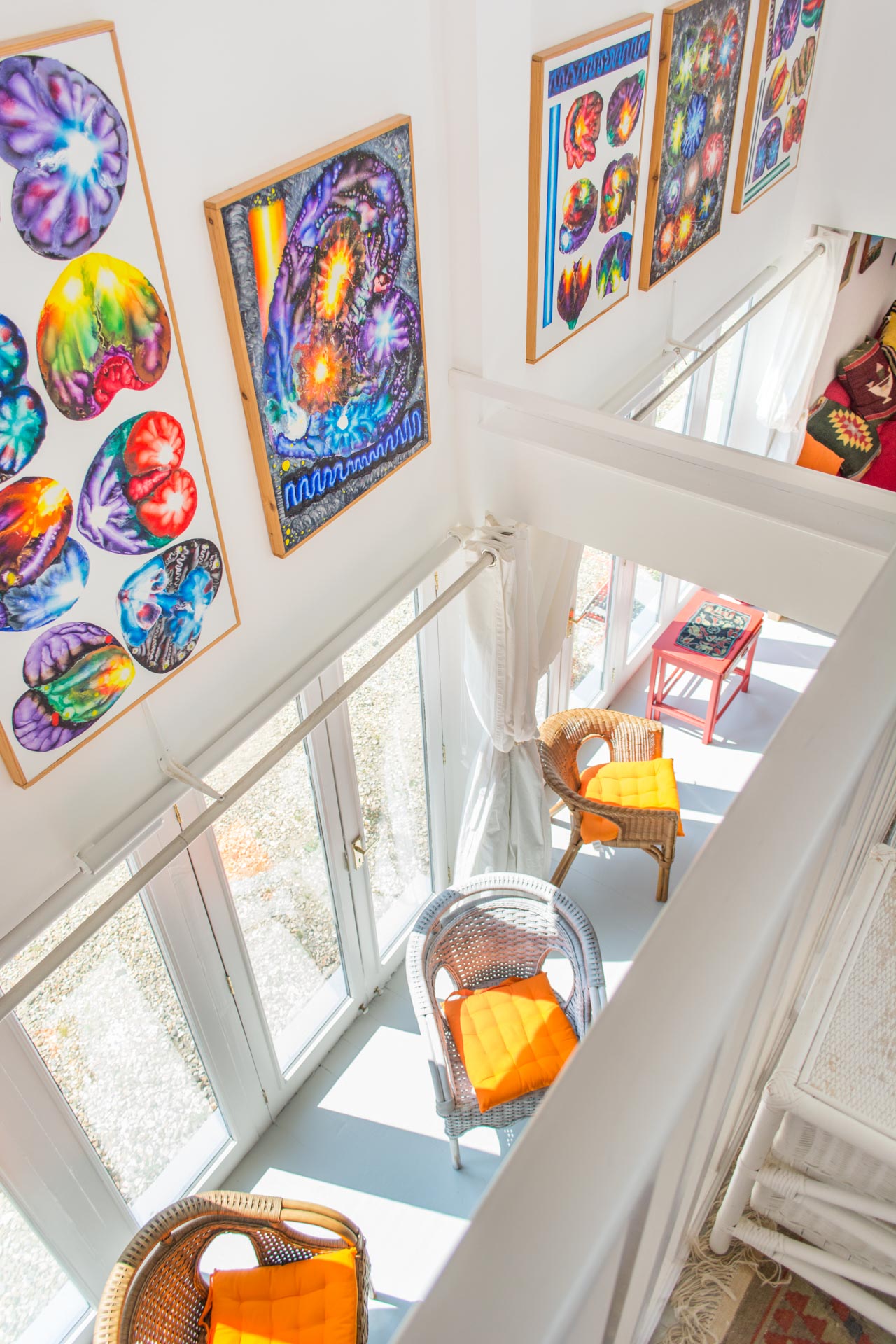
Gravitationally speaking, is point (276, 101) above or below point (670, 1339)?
above

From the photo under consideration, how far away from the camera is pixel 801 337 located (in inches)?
239

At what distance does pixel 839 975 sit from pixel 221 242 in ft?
6.85

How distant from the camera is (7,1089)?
2830 millimetres

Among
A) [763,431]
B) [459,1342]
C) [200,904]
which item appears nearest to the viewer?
[459,1342]

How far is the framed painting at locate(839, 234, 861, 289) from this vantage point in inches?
254

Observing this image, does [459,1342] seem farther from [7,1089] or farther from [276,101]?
[7,1089]

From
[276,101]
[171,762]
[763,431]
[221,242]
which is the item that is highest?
[276,101]

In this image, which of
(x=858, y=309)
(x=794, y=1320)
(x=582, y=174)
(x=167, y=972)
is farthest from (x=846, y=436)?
(x=794, y=1320)

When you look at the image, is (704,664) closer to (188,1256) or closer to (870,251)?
(870,251)

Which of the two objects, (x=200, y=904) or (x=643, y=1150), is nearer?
(x=643, y=1150)

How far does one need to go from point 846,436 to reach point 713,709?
258cm

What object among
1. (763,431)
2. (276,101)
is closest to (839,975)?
(276,101)

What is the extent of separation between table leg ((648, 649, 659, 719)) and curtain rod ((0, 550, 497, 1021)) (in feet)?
7.50

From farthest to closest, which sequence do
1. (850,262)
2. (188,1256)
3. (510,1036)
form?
(850,262)
(510,1036)
(188,1256)
